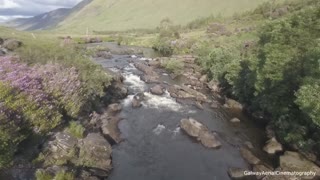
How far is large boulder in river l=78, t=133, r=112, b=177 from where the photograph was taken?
32.0 meters

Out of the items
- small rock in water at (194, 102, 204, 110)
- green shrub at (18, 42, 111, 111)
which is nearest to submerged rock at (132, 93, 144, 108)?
green shrub at (18, 42, 111, 111)

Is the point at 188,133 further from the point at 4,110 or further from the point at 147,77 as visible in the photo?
the point at 147,77

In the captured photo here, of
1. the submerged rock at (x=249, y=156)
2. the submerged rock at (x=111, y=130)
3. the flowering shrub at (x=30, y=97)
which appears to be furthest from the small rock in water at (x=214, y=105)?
the flowering shrub at (x=30, y=97)

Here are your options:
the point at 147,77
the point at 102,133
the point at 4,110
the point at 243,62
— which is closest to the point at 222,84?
the point at 243,62

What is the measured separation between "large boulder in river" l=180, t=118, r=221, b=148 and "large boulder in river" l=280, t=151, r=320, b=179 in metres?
8.03

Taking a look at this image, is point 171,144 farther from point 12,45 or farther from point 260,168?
point 12,45

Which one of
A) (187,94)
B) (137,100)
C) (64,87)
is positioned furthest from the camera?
(187,94)

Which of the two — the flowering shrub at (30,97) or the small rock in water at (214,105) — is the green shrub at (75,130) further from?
the small rock in water at (214,105)

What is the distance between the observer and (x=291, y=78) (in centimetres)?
4319

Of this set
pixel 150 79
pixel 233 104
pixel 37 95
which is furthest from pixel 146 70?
pixel 37 95

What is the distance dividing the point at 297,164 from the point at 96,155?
68.9 feet

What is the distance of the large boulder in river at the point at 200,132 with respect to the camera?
41.9m

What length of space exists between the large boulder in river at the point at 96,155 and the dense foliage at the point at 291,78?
819 inches

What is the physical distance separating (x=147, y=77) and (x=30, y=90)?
46912mm
